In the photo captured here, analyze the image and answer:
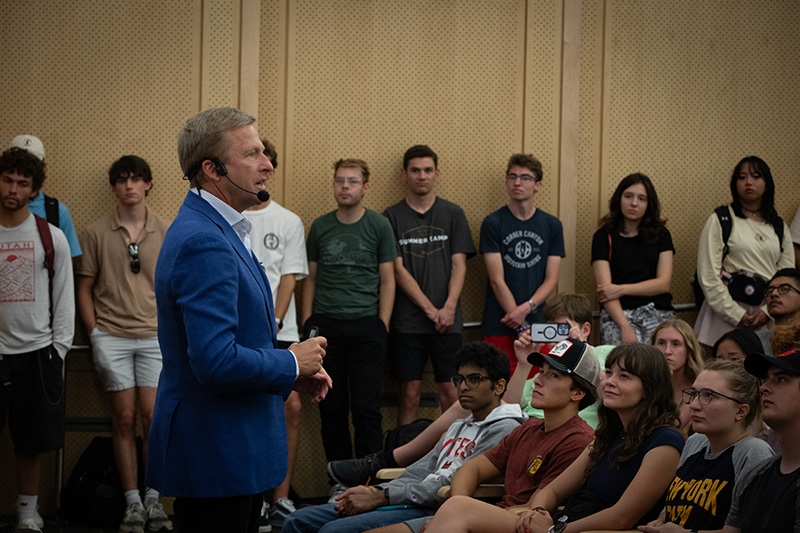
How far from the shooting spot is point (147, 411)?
5.29 metres

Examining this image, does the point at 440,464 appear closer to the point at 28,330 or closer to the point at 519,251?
the point at 519,251

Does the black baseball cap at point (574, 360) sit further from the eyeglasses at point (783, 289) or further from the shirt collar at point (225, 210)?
the eyeglasses at point (783, 289)

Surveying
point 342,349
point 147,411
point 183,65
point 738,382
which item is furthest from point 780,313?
point 183,65

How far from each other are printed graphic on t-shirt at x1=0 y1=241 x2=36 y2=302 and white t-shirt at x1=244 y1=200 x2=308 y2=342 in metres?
1.31

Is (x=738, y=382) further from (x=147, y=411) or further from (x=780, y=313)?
(x=147, y=411)

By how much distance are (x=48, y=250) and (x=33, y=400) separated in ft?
2.80

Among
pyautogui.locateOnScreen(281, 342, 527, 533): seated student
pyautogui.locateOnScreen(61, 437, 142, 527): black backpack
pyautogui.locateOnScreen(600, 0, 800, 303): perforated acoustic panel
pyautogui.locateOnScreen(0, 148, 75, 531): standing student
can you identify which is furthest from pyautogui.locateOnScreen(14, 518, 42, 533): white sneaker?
pyautogui.locateOnScreen(600, 0, 800, 303): perforated acoustic panel

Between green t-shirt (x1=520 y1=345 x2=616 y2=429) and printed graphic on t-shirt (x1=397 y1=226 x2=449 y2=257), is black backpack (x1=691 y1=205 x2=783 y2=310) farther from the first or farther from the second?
green t-shirt (x1=520 y1=345 x2=616 y2=429)

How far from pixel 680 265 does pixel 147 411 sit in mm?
3944

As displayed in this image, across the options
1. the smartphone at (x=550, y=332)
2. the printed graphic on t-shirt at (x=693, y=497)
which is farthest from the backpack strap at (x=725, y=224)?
the printed graphic on t-shirt at (x=693, y=497)

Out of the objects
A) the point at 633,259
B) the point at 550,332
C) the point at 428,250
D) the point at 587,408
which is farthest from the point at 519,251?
the point at 587,408

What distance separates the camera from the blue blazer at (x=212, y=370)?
201cm

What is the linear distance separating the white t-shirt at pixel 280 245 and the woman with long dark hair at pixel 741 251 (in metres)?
2.69

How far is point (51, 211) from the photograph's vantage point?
5.38m
